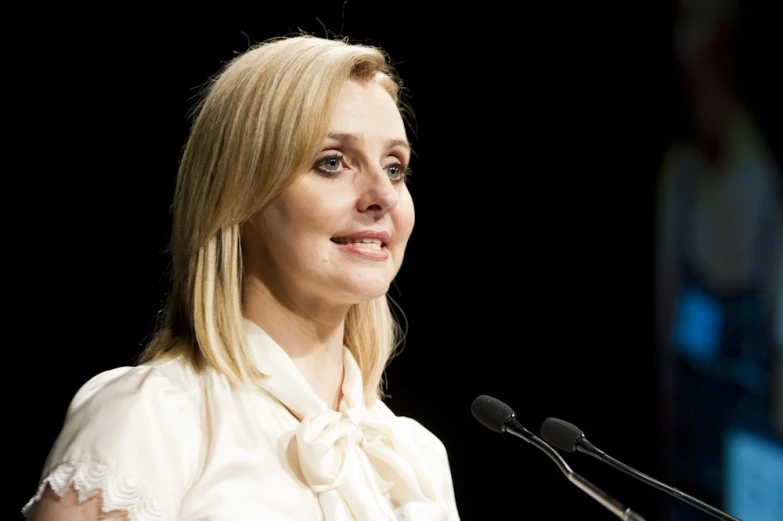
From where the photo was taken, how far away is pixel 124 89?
2707 mm

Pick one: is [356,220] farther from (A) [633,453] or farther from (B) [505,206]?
(A) [633,453]

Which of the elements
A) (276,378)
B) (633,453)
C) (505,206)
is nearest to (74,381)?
(276,378)

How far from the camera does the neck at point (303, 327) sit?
5.75 feet

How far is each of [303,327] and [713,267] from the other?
7.98 ft

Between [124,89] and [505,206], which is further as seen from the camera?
[505,206]

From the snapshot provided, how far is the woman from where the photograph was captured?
1527 millimetres

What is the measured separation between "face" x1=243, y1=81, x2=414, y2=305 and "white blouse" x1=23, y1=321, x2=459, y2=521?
14 cm

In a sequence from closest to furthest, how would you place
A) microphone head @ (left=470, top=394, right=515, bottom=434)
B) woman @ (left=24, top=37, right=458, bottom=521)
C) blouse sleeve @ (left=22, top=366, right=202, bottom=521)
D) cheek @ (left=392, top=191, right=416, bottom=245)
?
blouse sleeve @ (left=22, top=366, right=202, bottom=521), woman @ (left=24, top=37, right=458, bottom=521), microphone head @ (left=470, top=394, right=515, bottom=434), cheek @ (left=392, top=191, right=416, bottom=245)

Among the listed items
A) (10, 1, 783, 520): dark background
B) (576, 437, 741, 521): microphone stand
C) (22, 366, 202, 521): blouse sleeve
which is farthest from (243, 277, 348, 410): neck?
(10, 1, 783, 520): dark background

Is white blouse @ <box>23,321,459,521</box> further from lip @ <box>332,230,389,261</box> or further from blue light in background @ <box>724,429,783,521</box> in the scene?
blue light in background @ <box>724,429,783,521</box>

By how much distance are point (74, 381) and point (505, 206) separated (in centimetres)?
184

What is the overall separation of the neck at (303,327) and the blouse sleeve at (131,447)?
233 millimetres

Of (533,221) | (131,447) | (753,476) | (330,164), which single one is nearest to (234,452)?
(131,447)

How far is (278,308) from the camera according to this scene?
1.76m
